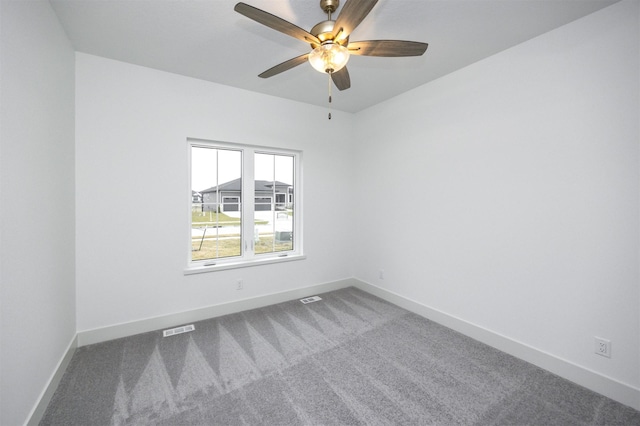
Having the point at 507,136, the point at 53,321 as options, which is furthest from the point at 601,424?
the point at 53,321

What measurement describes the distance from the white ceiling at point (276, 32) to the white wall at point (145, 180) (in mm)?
269

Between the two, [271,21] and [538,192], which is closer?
[271,21]

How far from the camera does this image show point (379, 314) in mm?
3270

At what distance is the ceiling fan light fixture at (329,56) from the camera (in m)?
1.59

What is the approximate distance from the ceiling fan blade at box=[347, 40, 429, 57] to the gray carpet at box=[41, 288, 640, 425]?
2.32 m

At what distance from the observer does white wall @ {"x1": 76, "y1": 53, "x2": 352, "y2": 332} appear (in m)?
2.55

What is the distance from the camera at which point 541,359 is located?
7.36 ft

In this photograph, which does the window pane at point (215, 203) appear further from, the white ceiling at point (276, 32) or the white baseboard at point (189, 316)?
the white ceiling at point (276, 32)

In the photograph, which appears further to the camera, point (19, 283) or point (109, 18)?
point (109, 18)

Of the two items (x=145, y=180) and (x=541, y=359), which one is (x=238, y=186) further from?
(x=541, y=359)

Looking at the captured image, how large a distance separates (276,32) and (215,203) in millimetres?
1983

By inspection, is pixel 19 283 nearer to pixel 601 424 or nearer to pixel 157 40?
pixel 157 40

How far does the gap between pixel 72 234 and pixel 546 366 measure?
4.19m

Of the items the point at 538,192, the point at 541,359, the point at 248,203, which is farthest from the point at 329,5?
the point at 541,359
